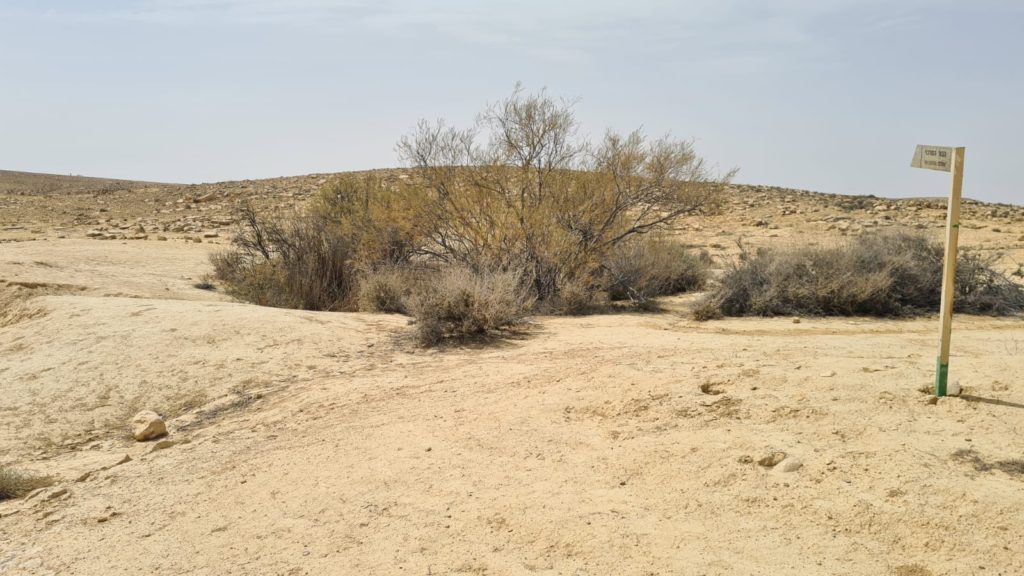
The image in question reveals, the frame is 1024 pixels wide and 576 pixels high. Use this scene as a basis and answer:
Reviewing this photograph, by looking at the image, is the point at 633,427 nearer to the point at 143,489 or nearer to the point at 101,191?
the point at 143,489

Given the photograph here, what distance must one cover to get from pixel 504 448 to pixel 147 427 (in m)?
3.34

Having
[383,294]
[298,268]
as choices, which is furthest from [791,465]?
[298,268]

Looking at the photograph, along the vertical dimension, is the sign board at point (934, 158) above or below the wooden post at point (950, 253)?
above

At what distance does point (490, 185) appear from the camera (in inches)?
523

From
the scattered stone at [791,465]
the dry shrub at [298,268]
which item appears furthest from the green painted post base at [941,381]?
the dry shrub at [298,268]

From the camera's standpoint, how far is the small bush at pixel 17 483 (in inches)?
228

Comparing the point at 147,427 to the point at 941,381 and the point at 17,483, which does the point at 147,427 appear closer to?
the point at 17,483

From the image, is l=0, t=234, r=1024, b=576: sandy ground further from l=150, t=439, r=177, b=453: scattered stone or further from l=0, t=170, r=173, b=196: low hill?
l=0, t=170, r=173, b=196: low hill

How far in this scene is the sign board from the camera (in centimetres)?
544

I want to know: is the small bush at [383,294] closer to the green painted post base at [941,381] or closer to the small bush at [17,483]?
the small bush at [17,483]

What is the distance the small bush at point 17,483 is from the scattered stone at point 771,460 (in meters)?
5.13

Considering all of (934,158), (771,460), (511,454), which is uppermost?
(934,158)

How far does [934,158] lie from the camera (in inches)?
216

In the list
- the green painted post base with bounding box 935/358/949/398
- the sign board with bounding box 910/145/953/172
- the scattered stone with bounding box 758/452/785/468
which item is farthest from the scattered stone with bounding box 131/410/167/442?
the sign board with bounding box 910/145/953/172
